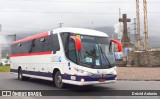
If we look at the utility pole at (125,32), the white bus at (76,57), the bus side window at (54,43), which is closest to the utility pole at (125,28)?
the utility pole at (125,32)

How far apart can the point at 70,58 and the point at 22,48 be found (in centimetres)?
873

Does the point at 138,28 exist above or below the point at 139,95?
above

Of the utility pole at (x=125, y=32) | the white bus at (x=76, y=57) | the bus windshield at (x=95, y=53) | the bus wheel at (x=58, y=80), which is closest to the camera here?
the white bus at (x=76, y=57)

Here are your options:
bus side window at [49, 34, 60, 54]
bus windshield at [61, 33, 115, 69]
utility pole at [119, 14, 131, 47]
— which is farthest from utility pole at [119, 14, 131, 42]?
bus windshield at [61, 33, 115, 69]

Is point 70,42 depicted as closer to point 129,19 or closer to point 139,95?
point 139,95

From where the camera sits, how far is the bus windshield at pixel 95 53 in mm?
15289

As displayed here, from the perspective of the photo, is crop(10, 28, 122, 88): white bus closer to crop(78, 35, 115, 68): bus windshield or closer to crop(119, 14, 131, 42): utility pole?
crop(78, 35, 115, 68): bus windshield

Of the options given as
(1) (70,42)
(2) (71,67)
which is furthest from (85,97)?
(1) (70,42)

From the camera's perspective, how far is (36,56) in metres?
20.5

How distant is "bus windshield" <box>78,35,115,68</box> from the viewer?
50.2 feet

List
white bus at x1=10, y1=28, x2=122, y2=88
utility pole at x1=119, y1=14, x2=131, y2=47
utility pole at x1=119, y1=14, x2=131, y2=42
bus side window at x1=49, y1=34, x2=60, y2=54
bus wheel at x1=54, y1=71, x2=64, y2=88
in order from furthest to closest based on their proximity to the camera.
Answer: utility pole at x1=119, y1=14, x2=131, y2=42 → utility pole at x1=119, y1=14, x2=131, y2=47 → bus side window at x1=49, y1=34, x2=60, y2=54 → bus wheel at x1=54, y1=71, x2=64, y2=88 → white bus at x1=10, y1=28, x2=122, y2=88

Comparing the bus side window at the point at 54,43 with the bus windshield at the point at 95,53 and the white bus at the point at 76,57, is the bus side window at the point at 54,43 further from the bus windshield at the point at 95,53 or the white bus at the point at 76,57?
the bus windshield at the point at 95,53

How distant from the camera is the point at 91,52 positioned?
15.5 meters

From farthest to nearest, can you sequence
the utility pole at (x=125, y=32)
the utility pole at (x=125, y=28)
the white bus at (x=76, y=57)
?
the utility pole at (x=125, y=28)
the utility pole at (x=125, y=32)
the white bus at (x=76, y=57)
